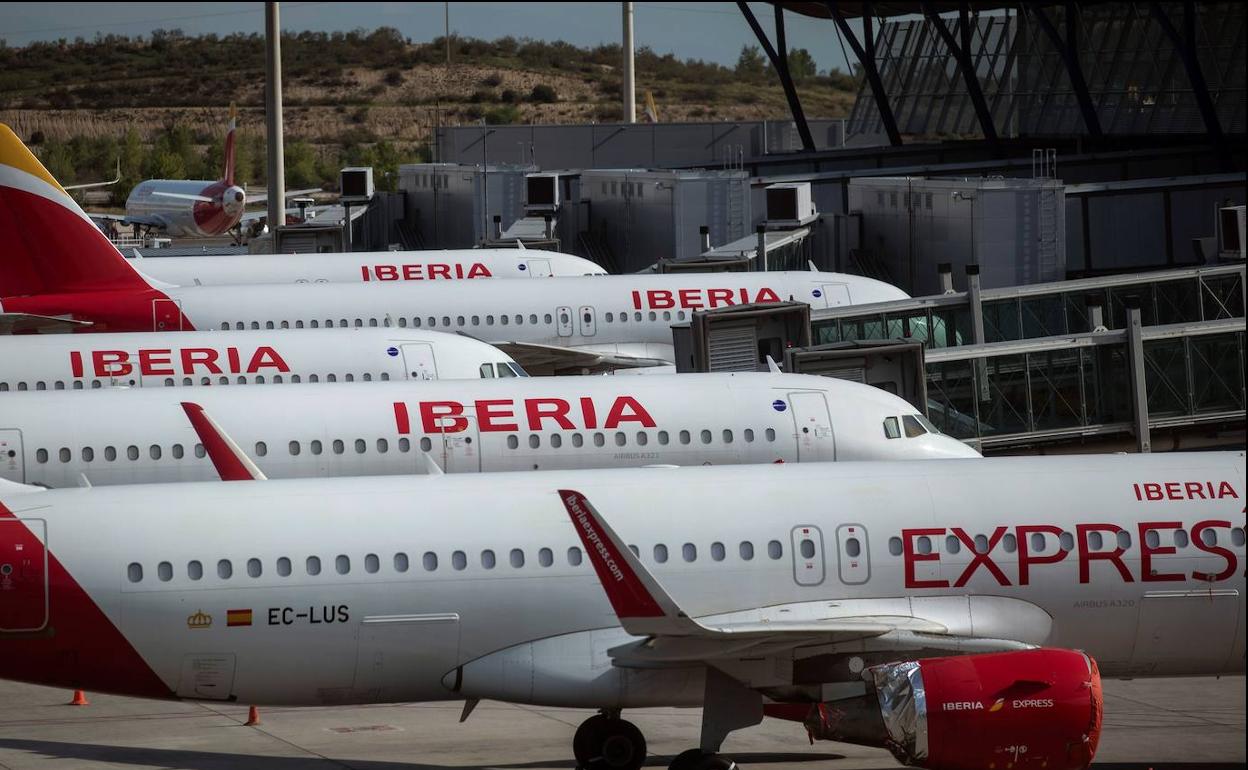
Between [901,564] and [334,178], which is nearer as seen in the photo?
[901,564]

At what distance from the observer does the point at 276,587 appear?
19766 millimetres

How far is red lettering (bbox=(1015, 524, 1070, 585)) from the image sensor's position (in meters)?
20.5

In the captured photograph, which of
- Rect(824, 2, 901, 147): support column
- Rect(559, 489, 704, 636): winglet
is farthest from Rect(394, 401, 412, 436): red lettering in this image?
Rect(824, 2, 901, 147): support column

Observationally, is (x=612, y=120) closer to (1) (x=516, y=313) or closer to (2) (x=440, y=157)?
(2) (x=440, y=157)

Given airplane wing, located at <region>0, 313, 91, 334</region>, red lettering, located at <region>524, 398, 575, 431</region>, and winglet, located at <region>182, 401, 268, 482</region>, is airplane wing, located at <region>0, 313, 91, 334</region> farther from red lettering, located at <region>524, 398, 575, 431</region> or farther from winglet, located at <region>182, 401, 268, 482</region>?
winglet, located at <region>182, 401, 268, 482</region>

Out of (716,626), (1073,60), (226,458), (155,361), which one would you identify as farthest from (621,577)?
(1073,60)

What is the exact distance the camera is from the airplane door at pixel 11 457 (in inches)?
1104

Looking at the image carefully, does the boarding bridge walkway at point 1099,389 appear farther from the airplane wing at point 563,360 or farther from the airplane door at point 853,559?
the airplane door at point 853,559

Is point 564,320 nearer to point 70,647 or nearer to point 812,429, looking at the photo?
point 812,429

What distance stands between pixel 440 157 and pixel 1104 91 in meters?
36.9

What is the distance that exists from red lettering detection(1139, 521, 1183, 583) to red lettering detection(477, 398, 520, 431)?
12.4 meters

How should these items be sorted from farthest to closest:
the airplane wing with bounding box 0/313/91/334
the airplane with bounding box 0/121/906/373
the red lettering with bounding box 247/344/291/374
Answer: the airplane with bounding box 0/121/906/373
the airplane wing with bounding box 0/313/91/334
the red lettering with bounding box 247/344/291/374

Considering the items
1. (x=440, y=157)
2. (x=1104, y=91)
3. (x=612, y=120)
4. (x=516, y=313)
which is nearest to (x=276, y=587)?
(x=516, y=313)

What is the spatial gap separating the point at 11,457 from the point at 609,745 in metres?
12.7
